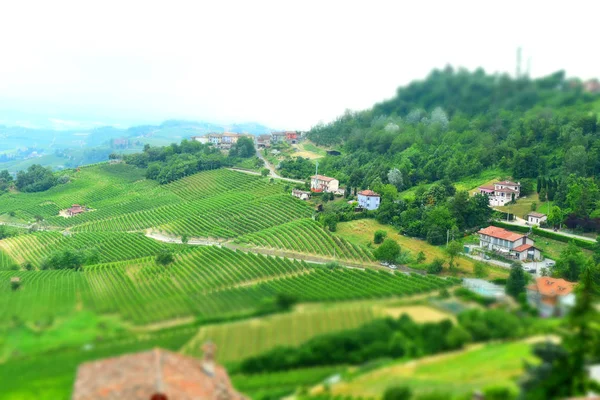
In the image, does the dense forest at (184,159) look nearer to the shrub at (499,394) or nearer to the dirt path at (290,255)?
the dirt path at (290,255)

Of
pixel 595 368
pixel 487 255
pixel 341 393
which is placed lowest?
pixel 487 255

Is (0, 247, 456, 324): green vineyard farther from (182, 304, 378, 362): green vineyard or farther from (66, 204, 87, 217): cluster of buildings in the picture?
(66, 204, 87, 217): cluster of buildings

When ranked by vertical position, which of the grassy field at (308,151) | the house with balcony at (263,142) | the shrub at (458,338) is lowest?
the shrub at (458,338)

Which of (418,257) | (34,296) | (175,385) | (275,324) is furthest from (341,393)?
(418,257)

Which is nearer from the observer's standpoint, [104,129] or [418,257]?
[418,257]

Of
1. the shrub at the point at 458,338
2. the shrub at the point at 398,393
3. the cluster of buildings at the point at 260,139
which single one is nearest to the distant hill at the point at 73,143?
the cluster of buildings at the point at 260,139

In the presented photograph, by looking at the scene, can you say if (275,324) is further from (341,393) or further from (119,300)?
(119,300)
